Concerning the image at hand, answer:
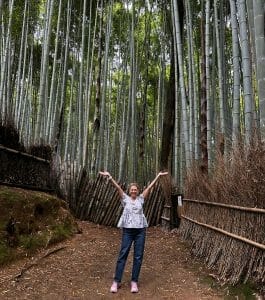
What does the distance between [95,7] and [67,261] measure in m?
8.77

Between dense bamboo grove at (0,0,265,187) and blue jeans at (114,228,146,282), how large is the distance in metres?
1.22

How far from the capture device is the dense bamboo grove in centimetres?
446

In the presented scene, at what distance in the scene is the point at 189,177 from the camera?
18.5 feet

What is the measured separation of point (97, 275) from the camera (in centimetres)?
397

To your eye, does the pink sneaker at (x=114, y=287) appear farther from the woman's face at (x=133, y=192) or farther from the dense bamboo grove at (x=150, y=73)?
the dense bamboo grove at (x=150, y=73)

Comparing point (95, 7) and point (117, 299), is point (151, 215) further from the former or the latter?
point (95, 7)

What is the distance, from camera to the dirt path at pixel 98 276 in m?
3.40

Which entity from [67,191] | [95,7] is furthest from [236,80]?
[95,7]

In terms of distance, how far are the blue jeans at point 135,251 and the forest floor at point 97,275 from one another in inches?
5.8

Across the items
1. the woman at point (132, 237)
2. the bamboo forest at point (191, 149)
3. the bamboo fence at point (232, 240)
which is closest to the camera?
the bamboo fence at point (232, 240)

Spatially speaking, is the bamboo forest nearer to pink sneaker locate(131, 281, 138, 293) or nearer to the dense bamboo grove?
the dense bamboo grove

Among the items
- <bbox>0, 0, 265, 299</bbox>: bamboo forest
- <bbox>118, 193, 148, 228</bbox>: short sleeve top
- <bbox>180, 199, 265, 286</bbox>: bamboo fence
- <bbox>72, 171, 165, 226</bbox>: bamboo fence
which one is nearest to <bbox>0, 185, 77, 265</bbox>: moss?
<bbox>0, 0, 265, 299</bbox>: bamboo forest

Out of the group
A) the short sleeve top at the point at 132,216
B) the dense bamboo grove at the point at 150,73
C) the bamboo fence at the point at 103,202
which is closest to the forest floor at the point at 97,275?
the short sleeve top at the point at 132,216

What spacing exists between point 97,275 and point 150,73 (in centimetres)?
1191
